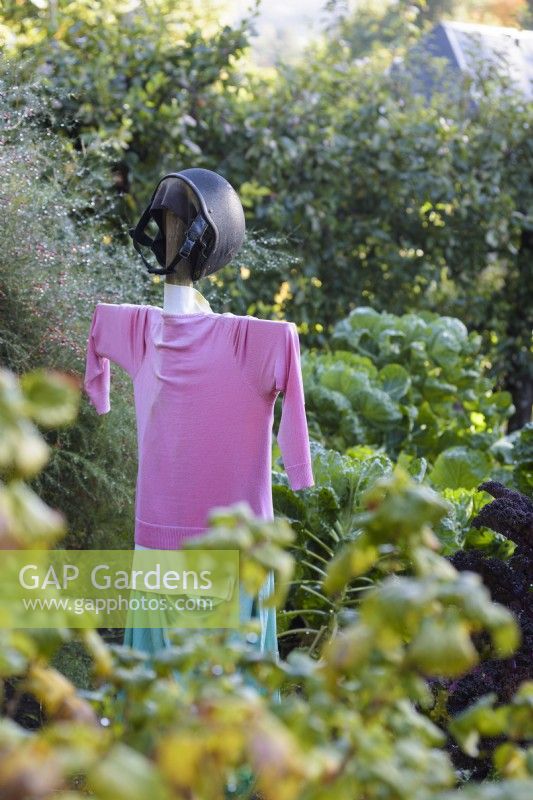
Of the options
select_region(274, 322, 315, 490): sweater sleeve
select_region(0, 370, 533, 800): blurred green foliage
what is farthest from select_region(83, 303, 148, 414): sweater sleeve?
select_region(0, 370, 533, 800): blurred green foliage

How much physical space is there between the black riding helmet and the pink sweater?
0.15 meters

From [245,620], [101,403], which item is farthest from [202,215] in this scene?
[245,620]

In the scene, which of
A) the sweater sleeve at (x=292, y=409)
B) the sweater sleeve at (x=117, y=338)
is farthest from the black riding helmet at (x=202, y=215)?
the sweater sleeve at (x=292, y=409)

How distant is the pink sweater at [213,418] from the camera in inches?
104

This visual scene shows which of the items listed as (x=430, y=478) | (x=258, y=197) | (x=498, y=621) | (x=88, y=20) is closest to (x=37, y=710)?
(x=430, y=478)

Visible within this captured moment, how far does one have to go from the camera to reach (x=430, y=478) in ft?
14.1

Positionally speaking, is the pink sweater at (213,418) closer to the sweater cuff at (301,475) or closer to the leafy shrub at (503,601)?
the sweater cuff at (301,475)

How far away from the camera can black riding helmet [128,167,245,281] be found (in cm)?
266

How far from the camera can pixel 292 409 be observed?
2.68 metres

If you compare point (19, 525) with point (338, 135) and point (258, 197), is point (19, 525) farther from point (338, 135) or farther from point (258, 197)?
point (338, 135)

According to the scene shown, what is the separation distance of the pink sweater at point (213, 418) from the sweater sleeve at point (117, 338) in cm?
13

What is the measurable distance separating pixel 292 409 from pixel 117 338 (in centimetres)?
52

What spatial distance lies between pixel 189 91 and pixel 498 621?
196 inches

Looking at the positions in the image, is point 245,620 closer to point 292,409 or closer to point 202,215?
point 292,409
